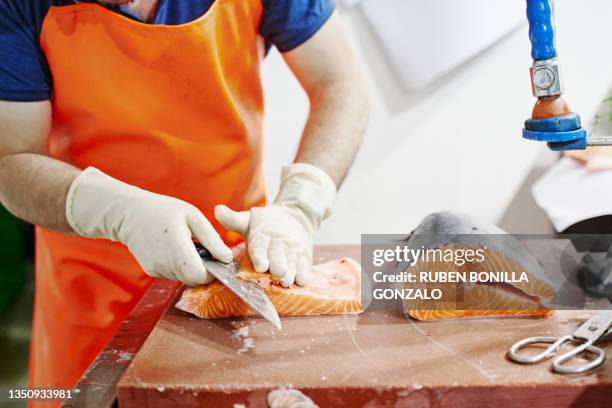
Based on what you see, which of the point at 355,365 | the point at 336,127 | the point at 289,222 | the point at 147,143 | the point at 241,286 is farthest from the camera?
the point at 336,127

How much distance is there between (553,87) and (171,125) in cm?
106

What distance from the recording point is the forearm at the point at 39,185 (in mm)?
1756

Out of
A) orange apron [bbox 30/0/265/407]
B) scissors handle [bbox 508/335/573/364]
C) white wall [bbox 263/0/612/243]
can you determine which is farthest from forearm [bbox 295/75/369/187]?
white wall [bbox 263/0/612/243]

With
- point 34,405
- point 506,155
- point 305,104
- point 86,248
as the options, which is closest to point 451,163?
point 506,155

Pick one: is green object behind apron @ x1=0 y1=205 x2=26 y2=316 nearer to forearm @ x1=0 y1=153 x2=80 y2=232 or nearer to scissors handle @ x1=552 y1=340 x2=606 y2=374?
forearm @ x1=0 y1=153 x2=80 y2=232

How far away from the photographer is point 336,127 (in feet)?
6.80

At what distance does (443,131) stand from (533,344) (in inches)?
77.6

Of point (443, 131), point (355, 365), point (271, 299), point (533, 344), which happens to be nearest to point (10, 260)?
point (443, 131)

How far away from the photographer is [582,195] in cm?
264

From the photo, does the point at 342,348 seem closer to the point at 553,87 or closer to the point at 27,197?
the point at 553,87

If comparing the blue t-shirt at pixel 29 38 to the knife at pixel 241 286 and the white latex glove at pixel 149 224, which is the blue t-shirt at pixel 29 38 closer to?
the white latex glove at pixel 149 224

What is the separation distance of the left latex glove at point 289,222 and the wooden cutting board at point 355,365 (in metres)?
0.14

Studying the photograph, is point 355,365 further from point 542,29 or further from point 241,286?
point 542,29

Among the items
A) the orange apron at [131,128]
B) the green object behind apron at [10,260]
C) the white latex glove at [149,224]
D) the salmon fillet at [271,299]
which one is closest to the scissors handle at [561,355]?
the salmon fillet at [271,299]
